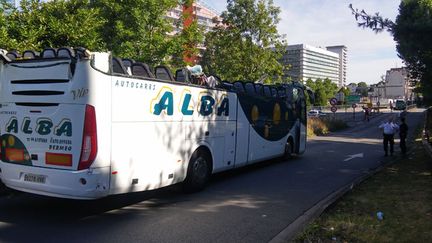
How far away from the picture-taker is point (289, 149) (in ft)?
50.0

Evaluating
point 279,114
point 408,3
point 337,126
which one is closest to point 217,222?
point 408,3

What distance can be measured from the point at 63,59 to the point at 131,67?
1524mm

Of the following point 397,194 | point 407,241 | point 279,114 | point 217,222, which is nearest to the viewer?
point 407,241

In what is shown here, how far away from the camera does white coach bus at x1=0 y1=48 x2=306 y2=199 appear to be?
260 inches

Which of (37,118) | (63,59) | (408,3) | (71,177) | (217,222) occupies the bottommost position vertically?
(217,222)

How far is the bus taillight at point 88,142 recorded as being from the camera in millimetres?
6566

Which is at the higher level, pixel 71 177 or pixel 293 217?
pixel 71 177

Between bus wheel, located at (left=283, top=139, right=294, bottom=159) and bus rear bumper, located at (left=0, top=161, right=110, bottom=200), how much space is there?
9241 mm

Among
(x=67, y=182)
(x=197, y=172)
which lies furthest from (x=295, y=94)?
(x=67, y=182)

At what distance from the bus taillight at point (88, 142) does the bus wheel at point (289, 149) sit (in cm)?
943

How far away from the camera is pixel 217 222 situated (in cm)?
697

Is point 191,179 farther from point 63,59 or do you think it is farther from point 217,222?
point 63,59

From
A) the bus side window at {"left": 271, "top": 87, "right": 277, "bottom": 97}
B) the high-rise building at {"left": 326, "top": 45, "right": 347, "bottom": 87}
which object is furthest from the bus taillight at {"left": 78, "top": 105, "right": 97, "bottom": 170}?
the high-rise building at {"left": 326, "top": 45, "right": 347, "bottom": 87}

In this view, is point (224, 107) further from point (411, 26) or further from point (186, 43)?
point (186, 43)
